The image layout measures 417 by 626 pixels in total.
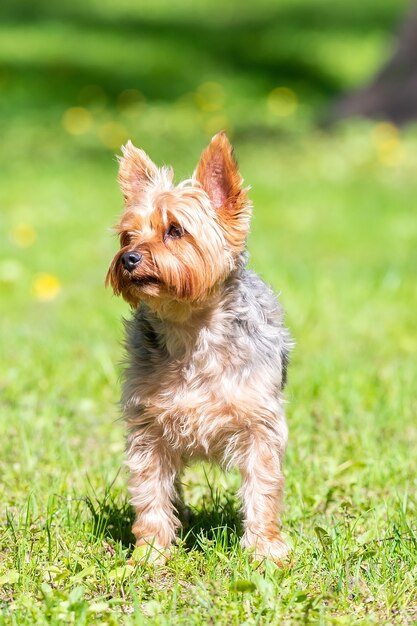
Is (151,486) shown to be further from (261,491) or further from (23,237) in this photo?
(23,237)

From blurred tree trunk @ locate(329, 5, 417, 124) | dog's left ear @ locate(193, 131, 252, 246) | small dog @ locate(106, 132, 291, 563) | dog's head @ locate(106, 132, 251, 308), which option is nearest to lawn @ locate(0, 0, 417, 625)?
small dog @ locate(106, 132, 291, 563)

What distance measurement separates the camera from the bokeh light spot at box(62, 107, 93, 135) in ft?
49.0

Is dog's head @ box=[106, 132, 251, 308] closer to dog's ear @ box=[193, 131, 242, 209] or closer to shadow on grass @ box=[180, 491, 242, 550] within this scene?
dog's ear @ box=[193, 131, 242, 209]

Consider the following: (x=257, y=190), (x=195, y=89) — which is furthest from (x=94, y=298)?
(x=195, y=89)

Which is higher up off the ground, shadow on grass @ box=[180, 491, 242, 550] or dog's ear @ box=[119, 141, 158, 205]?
dog's ear @ box=[119, 141, 158, 205]

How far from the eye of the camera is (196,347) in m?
4.46

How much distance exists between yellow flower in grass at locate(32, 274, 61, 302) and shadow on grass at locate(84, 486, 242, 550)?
10.8ft

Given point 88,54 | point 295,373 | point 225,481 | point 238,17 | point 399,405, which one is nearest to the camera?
point 225,481

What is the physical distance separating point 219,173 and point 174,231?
0.30m

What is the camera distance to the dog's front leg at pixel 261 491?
433 cm

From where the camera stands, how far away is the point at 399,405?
6.23 metres

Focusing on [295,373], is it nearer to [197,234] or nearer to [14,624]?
[197,234]

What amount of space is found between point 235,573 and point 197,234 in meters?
1.28

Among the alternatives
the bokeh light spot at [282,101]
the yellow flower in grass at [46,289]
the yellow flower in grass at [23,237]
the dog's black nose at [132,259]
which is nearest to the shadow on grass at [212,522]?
the dog's black nose at [132,259]
